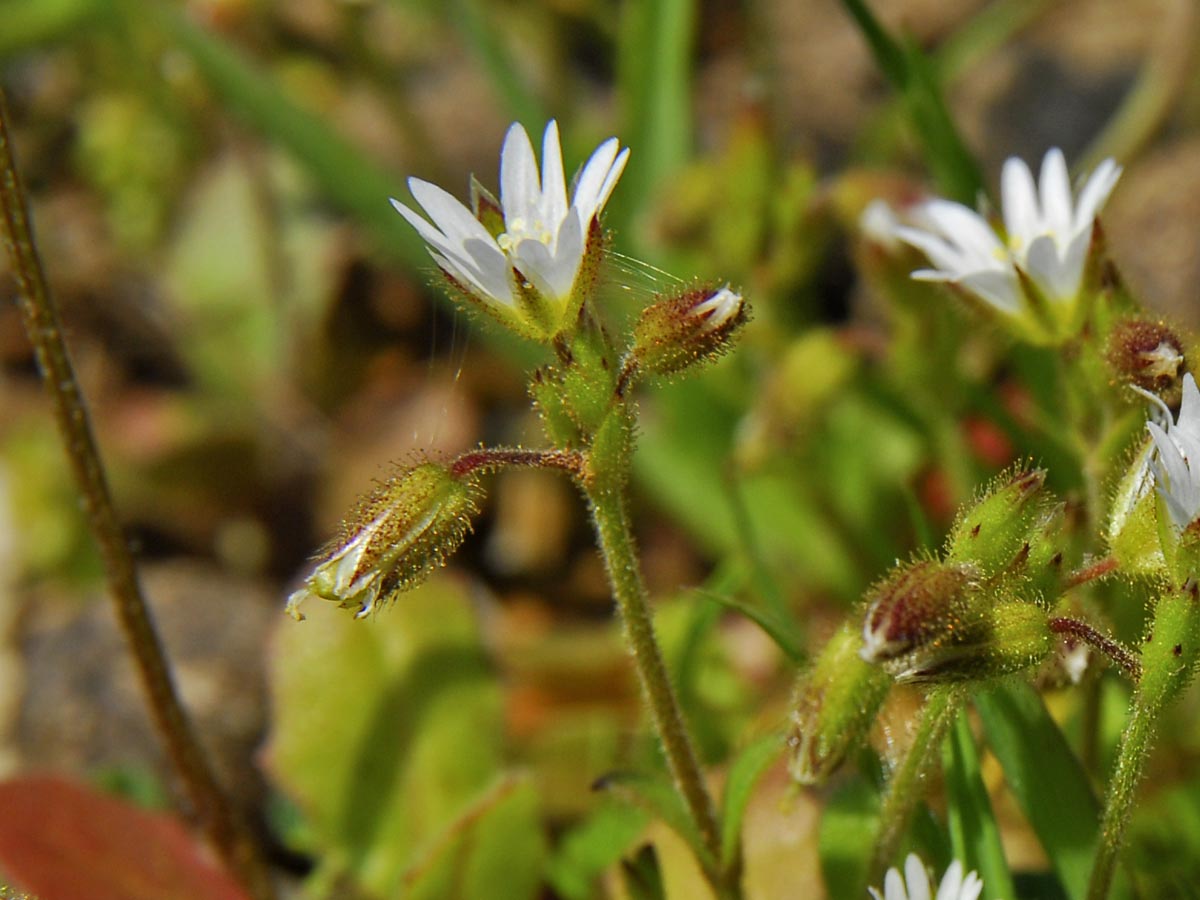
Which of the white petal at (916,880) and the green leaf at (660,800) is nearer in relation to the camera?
the white petal at (916,880)

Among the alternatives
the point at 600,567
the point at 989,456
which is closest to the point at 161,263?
the point at 600,567

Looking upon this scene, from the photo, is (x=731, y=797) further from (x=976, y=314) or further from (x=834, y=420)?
(x=834, y=420)

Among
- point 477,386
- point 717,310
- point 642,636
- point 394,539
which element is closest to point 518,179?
point 717,310

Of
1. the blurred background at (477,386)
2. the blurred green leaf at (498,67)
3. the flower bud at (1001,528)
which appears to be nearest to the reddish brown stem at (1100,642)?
the flower bud at (1001,528)

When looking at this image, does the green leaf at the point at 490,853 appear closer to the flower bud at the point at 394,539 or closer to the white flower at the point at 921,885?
the flower bud at the point at 394,539

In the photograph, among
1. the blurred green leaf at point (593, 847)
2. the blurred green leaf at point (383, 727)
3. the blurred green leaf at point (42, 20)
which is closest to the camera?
the blurred green leaf at point (593, 847)

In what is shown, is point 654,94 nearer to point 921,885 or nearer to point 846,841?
point 846,841
